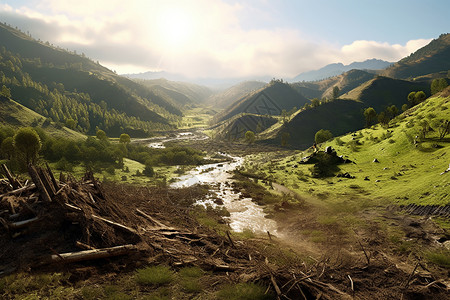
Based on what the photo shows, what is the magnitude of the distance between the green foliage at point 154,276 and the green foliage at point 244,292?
8.43 ft

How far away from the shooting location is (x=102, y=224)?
1197cm

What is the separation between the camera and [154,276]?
32.2 ft

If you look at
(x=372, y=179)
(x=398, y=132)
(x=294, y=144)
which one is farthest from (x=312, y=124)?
(x=372, y=179)

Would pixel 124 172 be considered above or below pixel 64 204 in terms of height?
below

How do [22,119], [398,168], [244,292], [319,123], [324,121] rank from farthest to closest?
[324,121], [319,123], [22,119], [398,168], [244,292]

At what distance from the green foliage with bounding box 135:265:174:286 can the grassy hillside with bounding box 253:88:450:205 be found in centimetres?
2323

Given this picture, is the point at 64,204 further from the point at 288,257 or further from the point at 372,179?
the point at 372,179

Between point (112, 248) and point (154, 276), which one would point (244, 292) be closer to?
point (154, 276)

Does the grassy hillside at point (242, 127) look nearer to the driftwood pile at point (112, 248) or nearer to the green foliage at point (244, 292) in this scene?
the driftwood pile at point (112, 248)

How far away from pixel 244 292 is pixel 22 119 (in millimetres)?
153355

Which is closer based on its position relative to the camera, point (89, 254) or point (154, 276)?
point (154, 276)

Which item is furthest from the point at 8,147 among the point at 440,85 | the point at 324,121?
the point at 324,121

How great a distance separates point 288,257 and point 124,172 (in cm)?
5025

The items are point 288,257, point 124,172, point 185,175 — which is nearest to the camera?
point 288,257
